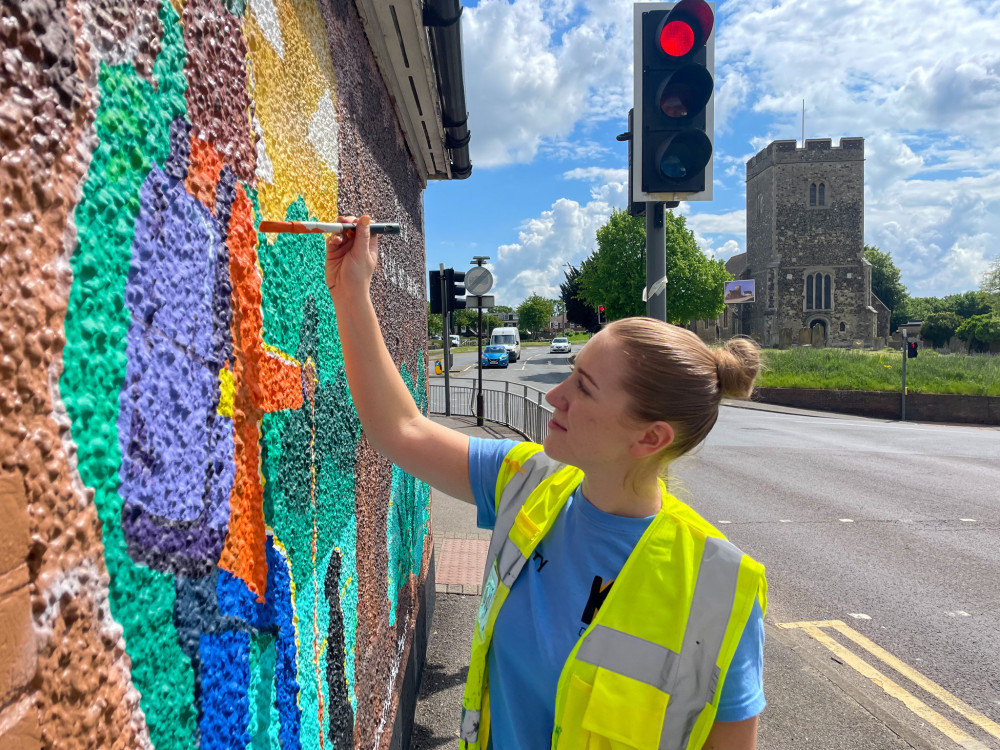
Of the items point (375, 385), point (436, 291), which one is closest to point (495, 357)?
point (436, 291)

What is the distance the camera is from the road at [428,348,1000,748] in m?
3.57

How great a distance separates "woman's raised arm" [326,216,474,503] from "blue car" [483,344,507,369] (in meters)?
34.9

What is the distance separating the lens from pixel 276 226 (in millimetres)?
1090

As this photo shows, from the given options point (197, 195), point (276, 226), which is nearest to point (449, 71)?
point (276, 226)

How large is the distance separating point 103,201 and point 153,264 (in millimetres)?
105

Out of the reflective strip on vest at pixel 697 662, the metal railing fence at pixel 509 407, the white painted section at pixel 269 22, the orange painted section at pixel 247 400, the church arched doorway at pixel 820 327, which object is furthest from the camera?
the church arched doorway at pixel 820 327

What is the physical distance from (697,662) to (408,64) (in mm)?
2289

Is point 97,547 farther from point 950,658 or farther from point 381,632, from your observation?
point 950,658

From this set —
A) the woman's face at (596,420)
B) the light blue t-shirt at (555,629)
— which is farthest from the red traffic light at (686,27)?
the light blue t-shirt at (555,629)

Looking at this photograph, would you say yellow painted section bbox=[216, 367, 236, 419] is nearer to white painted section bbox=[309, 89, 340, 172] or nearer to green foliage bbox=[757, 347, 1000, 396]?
white painted section bbox=[309, 89, 340, 172]

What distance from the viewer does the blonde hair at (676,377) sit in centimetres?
142

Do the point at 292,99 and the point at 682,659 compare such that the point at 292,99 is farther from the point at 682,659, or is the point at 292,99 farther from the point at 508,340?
the point at 508,340

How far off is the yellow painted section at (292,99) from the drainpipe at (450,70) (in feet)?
3.75

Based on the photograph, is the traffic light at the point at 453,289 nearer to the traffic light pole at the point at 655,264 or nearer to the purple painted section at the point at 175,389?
the traffic light pole at the point at 655,264
